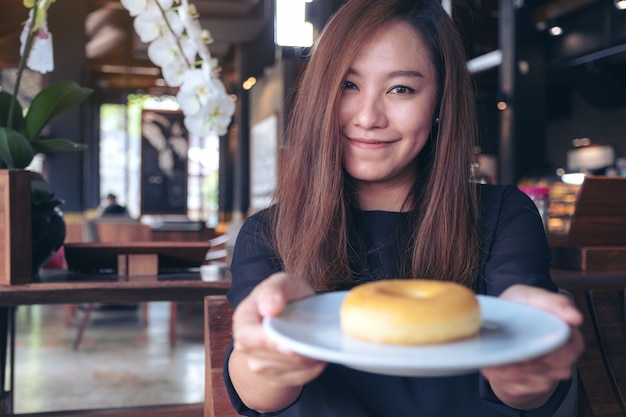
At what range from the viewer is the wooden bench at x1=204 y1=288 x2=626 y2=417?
1534mm

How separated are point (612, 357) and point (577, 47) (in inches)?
332

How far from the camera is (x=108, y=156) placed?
14.8 m

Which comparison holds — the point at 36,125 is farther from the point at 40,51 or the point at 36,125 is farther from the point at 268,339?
the point at 268,339

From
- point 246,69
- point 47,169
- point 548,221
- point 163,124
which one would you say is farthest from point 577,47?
point 548,221

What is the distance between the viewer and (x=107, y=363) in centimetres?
446

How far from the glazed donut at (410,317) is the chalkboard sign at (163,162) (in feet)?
34.4

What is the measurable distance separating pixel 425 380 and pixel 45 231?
46.8 inches

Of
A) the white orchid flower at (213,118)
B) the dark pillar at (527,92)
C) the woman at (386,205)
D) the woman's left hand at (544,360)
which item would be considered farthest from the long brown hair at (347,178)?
the dark pillar at (527,92)

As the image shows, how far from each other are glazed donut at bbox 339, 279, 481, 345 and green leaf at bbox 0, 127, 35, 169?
1.33 m

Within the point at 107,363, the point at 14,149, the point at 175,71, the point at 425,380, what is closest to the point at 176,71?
the point at 175,71

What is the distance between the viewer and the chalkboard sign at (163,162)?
10812mm

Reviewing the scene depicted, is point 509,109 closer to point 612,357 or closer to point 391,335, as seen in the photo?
point 612,357

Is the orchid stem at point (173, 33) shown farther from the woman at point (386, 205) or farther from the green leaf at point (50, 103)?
the woman at point (386, 205)

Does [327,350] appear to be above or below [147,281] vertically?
above
